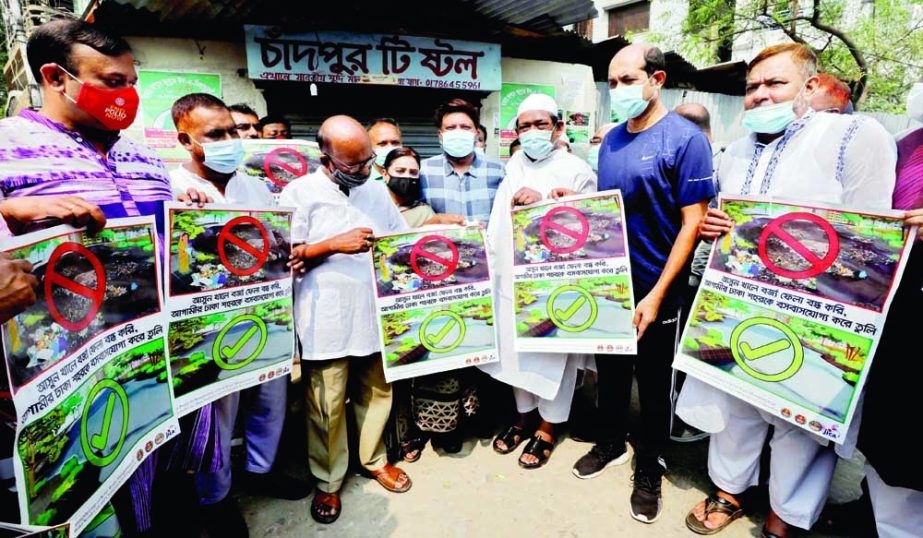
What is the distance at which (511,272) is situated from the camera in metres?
2.72

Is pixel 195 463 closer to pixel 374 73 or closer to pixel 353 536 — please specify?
pixel 353 536

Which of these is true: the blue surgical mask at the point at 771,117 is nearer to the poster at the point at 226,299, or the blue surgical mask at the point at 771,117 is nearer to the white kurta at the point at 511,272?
the white kurta at the point at 511,272

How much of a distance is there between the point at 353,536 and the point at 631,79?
8.58 ft

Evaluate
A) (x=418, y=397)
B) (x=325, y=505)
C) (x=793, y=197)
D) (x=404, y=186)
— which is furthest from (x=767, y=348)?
(x=325, y=505)

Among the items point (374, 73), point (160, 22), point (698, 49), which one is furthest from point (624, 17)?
point (160, 22)

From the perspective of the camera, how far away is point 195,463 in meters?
2.07

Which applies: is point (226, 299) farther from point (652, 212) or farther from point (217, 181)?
point (652, 212)

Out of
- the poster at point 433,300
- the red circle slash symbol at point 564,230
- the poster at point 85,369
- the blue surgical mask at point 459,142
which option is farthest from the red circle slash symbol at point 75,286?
the blue surgical mask at point 459,142

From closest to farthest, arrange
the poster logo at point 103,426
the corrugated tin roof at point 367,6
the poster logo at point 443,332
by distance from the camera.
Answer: the poster logo at point 103,426, the poster logo at point 443,332, the corrugated tin roof at point 367,6

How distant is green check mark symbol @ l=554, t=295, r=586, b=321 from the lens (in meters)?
2.42

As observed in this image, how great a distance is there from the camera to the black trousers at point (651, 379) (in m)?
2.47

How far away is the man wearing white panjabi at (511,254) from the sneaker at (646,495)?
0.55m

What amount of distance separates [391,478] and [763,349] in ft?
6.37

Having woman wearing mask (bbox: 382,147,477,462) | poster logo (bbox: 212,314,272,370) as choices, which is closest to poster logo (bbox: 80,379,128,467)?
poster logo (bbox: 212,314,272,370)
